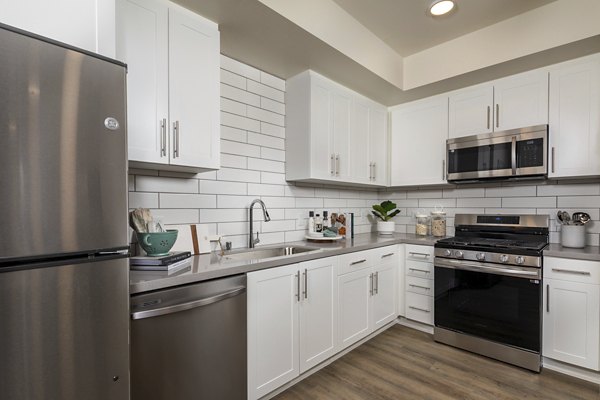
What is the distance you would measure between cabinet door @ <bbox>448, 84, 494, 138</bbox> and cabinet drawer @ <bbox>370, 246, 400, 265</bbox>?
4.16ft

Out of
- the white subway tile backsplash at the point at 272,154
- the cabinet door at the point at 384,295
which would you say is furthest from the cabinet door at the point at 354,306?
the white subway tile backsplash at the point at 272,154

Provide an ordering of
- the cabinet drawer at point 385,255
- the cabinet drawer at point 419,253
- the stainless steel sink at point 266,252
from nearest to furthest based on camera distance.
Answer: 1. the stainless steel sink at point 266,252
2. the cabinet drawer at point 385,255
3. the cabinet drawer at point 419,253

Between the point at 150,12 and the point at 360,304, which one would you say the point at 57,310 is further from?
the point at 360,304

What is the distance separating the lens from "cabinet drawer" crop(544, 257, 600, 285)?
78.9 inches

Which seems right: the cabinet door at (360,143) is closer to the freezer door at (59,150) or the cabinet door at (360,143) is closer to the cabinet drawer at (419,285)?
A: the cabinet drawer at (419,285)

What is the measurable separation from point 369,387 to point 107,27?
7.77 ft

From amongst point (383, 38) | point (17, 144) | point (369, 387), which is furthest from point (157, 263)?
point (383, 38)

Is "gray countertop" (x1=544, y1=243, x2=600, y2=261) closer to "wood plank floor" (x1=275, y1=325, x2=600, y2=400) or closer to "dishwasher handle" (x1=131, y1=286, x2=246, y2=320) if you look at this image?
"wood plank floor" (x1=275, y1=325, x2=600, y2=400)

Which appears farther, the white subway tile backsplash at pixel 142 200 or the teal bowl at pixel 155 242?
the white subway tile backsplash at pixel 142 200

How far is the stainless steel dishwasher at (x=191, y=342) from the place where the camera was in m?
1.16

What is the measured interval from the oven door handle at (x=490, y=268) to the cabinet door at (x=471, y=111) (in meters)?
1.22

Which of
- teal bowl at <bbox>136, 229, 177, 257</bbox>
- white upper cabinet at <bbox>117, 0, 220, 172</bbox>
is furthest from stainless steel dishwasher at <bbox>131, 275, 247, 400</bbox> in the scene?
white upper cabinet at <bbox>117, 0, 220, 172</bbox>

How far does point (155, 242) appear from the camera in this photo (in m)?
1.46

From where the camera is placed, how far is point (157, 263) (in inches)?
53.7
